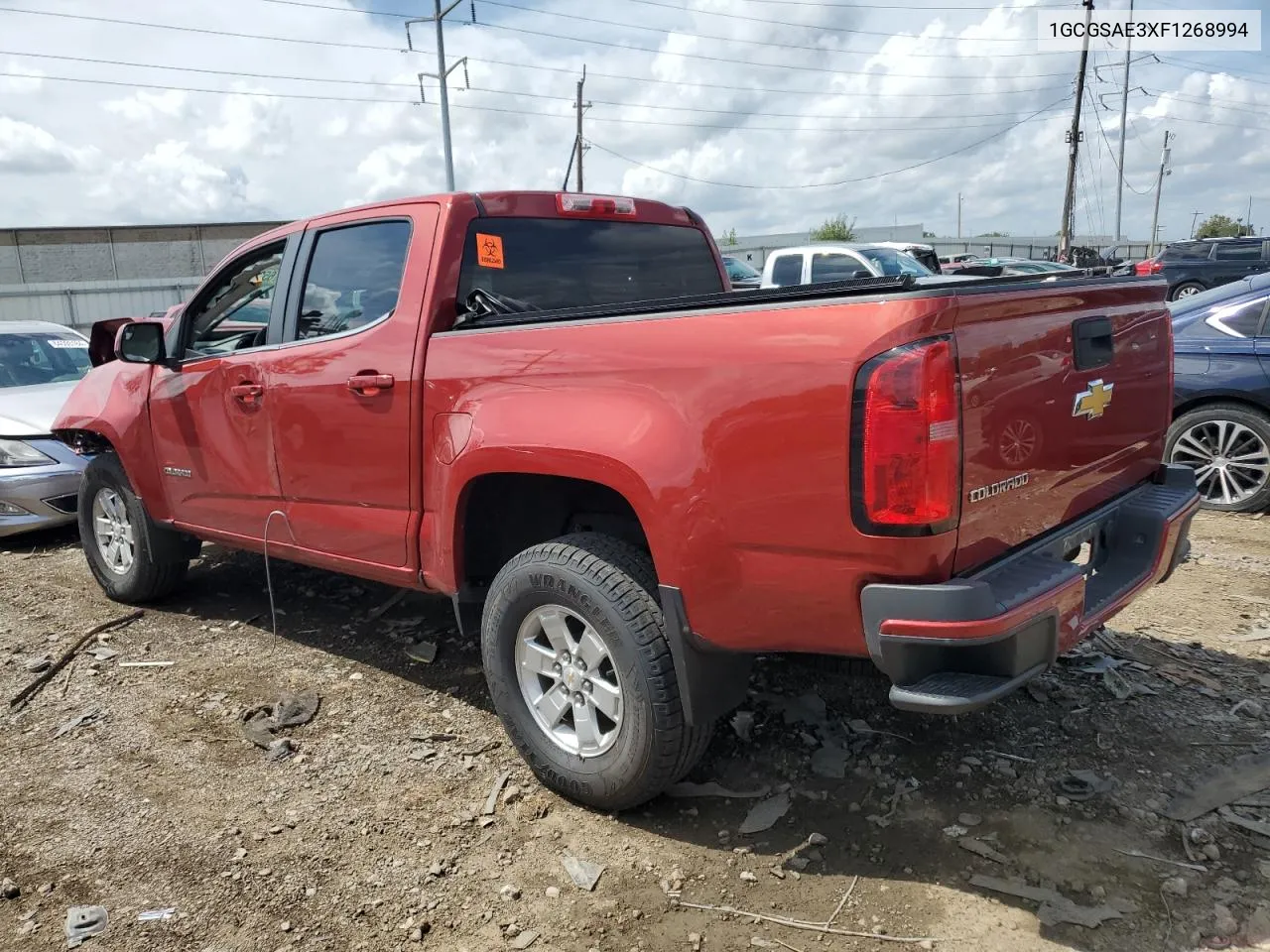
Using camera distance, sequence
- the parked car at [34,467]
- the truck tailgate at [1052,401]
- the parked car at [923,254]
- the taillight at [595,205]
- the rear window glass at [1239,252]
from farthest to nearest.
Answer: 1. the rear window glass at [1239,252]
2. the parked car at [923,254]
3. the parked car at [34,467]
4. the taillight at [595,205]
5. the truck tailgate at [1052,401]

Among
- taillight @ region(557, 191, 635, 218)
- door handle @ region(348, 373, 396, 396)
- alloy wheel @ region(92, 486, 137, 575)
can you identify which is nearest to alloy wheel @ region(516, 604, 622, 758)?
door handle @ region(348, 373, 396, 396)

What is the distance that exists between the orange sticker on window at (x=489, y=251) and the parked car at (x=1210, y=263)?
2091 cm

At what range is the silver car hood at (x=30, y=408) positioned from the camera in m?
6.55

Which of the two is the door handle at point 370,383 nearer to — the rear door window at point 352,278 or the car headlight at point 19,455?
the rear door window at point 352,278

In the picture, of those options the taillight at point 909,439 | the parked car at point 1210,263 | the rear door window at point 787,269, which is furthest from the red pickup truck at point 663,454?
the parked car at point 1210,263

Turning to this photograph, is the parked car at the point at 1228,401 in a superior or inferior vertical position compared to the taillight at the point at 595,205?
inferior

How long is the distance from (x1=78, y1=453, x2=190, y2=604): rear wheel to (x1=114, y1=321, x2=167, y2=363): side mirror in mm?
865

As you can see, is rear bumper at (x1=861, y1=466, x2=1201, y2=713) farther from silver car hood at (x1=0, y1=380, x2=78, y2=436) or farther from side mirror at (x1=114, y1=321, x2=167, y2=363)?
silver car hood at (x1=0, y1=380, x2=78, y2=436)

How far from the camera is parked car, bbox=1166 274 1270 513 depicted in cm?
611

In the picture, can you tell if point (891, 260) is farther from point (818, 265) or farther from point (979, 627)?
point (979, 627)

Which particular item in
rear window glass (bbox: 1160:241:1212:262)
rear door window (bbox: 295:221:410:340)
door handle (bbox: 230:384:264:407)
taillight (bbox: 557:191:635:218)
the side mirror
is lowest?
rear window glass (bbox: 1160:241:1212:262)

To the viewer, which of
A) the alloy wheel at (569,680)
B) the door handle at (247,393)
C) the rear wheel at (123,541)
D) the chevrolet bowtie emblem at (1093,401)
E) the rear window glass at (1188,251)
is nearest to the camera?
the chevrolet bowtie emblem at (1093,401)

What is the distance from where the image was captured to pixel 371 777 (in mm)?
3371

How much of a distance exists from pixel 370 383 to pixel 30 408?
4.77 m
